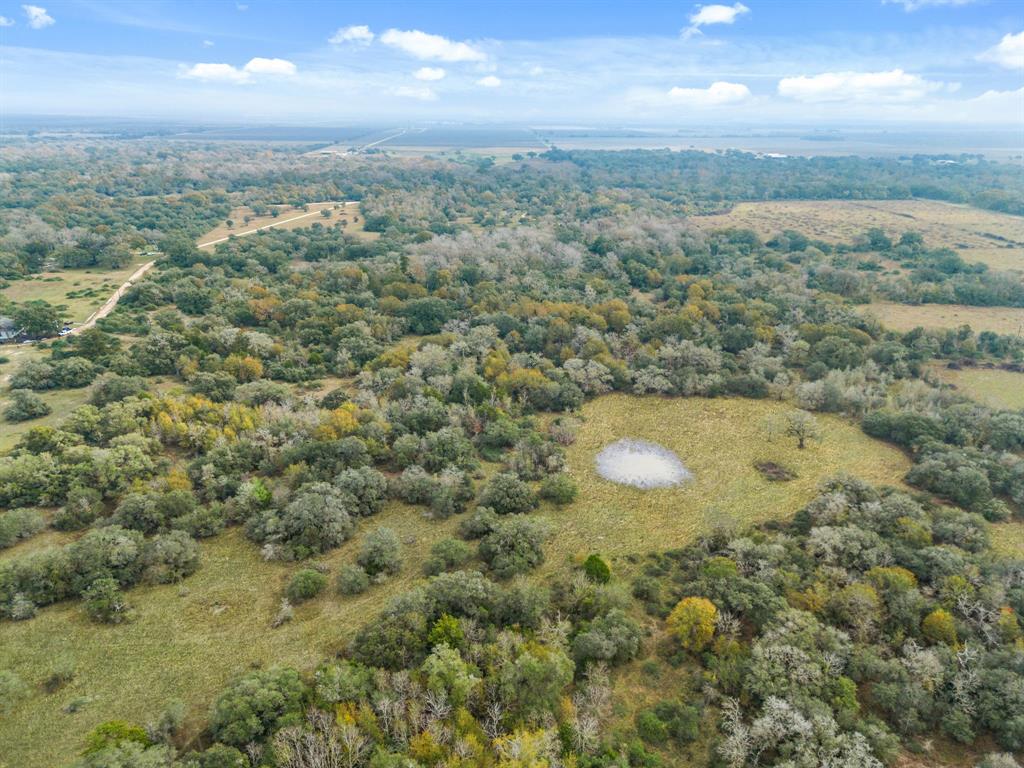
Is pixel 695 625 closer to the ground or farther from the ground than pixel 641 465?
farther from the ground

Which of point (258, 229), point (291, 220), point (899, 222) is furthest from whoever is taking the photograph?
point (899, 222)

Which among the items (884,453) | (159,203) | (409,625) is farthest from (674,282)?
(159,203)

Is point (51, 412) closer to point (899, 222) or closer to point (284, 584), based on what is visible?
point (284, 584)

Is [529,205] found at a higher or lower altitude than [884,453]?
Result: higher

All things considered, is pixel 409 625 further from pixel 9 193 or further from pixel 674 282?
pixel 9 193

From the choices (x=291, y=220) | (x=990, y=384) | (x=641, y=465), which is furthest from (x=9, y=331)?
(x=990, y=384)

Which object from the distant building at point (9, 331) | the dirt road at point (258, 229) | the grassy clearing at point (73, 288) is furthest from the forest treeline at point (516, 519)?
the dirt road at point (258, 229)

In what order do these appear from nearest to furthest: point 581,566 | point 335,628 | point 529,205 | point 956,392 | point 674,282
Answer: point 335,628
point 581,566
point 956,392
point 674,282
point 529,205
